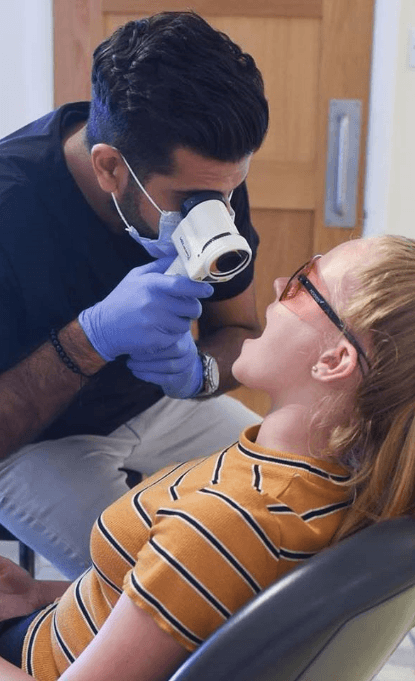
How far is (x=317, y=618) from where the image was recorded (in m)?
0.68

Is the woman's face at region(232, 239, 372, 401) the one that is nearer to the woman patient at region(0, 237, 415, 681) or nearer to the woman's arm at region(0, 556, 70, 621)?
the woman patient at region(0, 237, 415, 681)

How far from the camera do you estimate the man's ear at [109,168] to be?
4.63ft

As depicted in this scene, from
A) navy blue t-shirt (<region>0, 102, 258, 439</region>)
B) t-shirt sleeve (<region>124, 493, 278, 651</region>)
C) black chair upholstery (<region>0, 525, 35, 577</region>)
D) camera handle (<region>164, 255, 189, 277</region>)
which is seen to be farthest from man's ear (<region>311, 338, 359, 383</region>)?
black chair upholstery (<region>0, 525, 35, 577</region>)

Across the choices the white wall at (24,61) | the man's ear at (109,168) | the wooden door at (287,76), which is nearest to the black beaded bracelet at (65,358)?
the man's ear at (109,168)

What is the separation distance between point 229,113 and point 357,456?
63 centimetres

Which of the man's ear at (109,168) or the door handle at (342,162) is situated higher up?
the man's ear at (109,168)

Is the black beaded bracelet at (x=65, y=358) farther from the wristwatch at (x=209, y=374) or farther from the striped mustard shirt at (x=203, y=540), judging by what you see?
the striped mustard shirt at (x=203, y=540)

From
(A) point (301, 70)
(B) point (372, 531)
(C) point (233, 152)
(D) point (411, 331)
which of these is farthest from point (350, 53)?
(B) point (372, 531)

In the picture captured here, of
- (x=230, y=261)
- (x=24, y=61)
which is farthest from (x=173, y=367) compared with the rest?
(x=24, y=61)

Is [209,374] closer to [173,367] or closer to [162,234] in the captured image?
[173,367]

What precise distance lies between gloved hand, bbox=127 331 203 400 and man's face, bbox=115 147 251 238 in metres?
0.21

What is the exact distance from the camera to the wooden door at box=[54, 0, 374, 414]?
104 inches

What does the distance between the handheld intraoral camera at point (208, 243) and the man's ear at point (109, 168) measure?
159 mm

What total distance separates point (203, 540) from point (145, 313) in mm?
512
